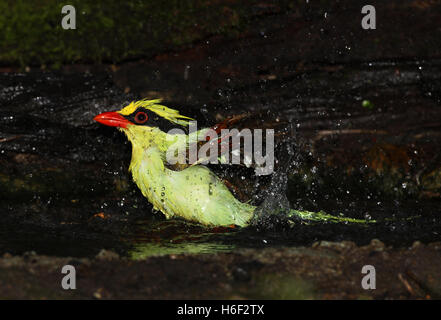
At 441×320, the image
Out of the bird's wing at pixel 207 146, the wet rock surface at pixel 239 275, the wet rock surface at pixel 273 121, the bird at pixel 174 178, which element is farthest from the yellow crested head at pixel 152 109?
the wet rock surface at pixel 239 275

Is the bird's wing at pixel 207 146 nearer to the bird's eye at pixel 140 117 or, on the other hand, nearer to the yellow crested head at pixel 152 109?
the yellow crested head at pixel 152 109

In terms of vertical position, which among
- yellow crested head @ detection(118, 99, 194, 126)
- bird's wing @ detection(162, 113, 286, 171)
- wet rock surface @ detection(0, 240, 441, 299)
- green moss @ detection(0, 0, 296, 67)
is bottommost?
wet rock surface @ detection(0, 240, 441, 299)

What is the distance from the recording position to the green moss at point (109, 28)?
5188 mm

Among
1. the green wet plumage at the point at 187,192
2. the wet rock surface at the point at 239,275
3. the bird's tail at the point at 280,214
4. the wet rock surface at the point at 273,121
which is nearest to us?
the wet rock surface at the point at 239,275

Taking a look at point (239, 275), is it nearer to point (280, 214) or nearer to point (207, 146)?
point (280, 214)

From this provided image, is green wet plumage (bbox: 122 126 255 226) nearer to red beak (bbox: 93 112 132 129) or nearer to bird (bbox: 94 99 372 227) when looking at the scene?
bird (bbox: 94 99 372 227)

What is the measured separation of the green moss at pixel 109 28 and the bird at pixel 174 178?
1073mm

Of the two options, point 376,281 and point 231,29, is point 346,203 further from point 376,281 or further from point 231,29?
point 376,281

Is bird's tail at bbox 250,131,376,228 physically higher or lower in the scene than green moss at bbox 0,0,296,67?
lower

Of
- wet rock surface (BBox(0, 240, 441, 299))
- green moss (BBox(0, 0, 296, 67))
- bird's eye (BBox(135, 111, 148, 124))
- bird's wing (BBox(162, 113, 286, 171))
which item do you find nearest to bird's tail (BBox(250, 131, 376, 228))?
bird's wing (BBox(162, 113, 286, 171))

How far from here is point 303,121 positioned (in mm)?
5652

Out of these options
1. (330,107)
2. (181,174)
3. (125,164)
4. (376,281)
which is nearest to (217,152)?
(181,174)

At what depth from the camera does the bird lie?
4.28 meters

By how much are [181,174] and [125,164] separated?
1.24 m
